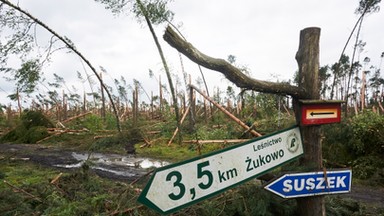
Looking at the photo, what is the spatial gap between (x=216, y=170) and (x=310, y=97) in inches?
48.7

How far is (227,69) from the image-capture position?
246 centimetres

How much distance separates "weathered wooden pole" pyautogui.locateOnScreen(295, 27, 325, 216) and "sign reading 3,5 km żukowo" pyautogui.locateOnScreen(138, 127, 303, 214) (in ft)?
0.35

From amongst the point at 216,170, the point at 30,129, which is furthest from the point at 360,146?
the point at 30,129

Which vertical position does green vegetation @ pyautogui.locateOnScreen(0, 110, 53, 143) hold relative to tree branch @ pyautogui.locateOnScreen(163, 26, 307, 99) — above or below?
below

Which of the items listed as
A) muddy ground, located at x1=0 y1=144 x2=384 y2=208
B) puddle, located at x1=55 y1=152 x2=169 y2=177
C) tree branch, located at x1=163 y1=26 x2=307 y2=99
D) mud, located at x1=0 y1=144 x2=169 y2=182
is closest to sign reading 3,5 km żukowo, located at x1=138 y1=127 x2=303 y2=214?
tree branch, located at x1=163 y1=26 x2=307 y2=99

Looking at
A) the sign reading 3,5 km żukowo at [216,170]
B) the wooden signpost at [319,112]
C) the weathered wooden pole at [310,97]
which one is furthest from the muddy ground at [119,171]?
the sign reading 3,5 km żukowo at [216,170]

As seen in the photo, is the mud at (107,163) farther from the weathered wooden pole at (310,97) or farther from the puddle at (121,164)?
the weathered wooden pole at (310,97)

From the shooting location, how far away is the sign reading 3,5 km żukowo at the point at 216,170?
1.78 m

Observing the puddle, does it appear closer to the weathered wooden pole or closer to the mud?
the mud

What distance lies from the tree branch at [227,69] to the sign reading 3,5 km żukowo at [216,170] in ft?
1.20

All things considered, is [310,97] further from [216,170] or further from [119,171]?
[119,171]

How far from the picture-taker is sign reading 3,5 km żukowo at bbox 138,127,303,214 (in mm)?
1781

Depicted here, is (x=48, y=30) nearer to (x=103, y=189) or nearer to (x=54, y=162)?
(x=54, y=162)

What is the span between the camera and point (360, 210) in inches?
145
